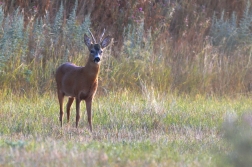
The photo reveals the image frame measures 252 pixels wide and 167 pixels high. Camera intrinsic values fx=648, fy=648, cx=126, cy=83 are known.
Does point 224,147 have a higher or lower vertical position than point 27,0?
lower

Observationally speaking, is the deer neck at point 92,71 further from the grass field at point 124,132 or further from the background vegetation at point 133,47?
the background vegetation at point 133,47

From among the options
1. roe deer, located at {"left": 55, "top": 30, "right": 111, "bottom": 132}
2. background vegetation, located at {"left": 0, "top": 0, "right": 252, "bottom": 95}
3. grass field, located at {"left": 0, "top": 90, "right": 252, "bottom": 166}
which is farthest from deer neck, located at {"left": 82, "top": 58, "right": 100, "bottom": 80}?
background vegetation, located at {"left": 0, "top": 0, "right": 252, "bottom": 95}

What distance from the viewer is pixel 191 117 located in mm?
10523

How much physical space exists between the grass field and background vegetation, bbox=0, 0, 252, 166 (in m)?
0.02

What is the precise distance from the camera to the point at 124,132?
29.9 ft

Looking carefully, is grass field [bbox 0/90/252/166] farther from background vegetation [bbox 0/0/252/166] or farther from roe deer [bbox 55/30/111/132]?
roe deer [bbox 55/30/111/132]

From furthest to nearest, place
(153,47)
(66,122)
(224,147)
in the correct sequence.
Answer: (153,47) < (66,122) < (224,147)

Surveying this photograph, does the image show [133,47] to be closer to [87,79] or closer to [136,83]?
[136,83]


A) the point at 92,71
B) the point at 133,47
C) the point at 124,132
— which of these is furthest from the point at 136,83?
the point at 124,132

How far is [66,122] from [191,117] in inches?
79.7

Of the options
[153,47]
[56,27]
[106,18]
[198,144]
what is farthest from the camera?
[106,18]

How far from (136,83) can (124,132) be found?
432 cm

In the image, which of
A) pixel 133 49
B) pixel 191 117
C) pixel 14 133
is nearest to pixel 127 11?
pixel 133 49

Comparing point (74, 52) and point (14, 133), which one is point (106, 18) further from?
point (14, 133)
